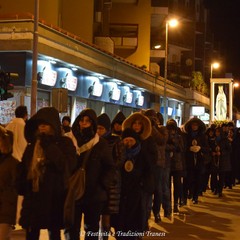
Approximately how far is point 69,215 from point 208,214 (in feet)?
20.8

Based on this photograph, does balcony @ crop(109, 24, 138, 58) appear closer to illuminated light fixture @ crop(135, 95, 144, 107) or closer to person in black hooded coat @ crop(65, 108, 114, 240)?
illuminated light fixture @ crop(135, 95, 144, 107)

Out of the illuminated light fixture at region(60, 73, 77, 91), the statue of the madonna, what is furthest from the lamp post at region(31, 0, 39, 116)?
the statue of the madonna

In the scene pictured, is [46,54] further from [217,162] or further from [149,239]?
[149,239]

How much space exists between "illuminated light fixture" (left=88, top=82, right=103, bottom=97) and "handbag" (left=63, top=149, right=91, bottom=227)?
1854 cm

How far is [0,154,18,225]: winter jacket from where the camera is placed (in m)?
5.94

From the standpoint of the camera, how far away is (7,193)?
5.94m

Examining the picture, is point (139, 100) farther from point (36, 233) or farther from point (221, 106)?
point (36, 233)

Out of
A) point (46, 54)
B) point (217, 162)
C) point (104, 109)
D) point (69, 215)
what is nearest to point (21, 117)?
point (69, 215)

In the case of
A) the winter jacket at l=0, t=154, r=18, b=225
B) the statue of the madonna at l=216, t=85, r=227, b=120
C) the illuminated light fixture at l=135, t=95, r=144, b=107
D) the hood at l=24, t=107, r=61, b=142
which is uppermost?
the illuminated light fixture at l=135, t=95, r=144, b=107

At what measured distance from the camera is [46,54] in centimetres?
1878

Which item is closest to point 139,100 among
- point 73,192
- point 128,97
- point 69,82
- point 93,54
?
point 128,97

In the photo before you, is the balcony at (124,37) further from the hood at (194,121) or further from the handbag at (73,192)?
the handbag at (73,192)

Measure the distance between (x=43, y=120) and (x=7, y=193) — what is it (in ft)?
2.89

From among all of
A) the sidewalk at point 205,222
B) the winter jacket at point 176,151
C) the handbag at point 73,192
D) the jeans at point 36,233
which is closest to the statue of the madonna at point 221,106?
the sidewalk at point 205,222
